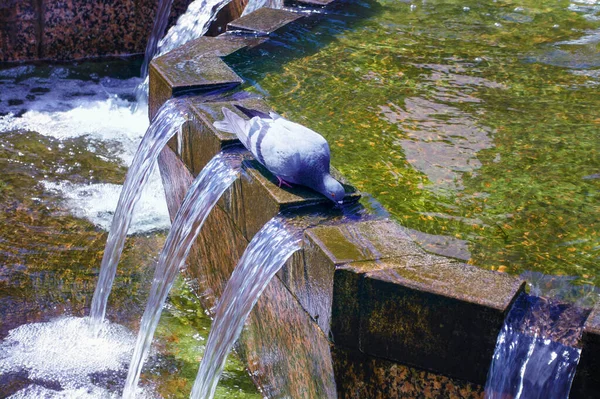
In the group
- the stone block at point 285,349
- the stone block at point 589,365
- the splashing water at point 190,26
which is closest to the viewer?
the stone block at point 589,365

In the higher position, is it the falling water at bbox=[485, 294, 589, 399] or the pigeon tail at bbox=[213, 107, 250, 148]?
the pigeon tail at bbox=[213, 107, 250, 148]

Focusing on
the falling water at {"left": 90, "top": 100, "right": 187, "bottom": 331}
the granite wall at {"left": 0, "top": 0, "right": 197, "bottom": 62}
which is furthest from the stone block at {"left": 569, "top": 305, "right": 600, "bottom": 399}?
the granite wall at {"left": 0, "top": 0, "right": 197, "bottom": 62}

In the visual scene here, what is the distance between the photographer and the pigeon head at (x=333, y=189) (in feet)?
9.89

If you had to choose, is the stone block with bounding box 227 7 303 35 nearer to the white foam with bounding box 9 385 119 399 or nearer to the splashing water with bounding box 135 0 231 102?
the splashing water with bounding box 135 0 231 102

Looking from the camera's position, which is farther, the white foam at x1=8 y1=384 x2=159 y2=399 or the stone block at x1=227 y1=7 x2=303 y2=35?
the stone block at x1=227 y1=7 x2=303 y2=35

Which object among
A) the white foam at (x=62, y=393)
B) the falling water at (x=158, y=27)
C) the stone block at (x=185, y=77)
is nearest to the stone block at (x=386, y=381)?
the white foam at (x=62, y=393)

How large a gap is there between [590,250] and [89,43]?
18.1ft

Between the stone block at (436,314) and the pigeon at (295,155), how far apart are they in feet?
1.73

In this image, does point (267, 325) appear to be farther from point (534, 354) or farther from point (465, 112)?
point (465, 112)

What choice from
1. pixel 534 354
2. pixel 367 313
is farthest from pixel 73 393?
pixel 534 354

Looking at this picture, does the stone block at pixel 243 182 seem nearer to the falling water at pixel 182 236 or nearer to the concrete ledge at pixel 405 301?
the falling water at pixel 182 236

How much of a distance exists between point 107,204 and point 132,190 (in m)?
0.80

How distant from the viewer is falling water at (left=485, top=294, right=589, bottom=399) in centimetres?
235

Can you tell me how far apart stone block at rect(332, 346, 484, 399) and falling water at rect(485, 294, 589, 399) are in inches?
3.9
